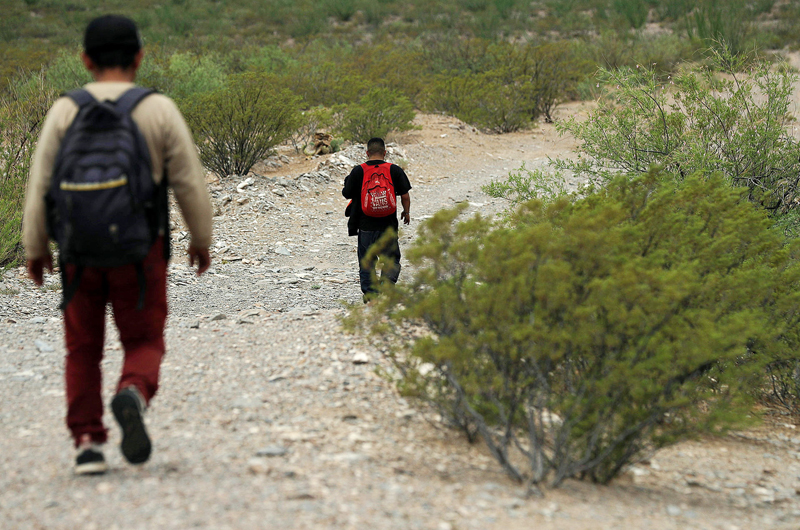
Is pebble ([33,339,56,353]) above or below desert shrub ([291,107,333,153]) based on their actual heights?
below

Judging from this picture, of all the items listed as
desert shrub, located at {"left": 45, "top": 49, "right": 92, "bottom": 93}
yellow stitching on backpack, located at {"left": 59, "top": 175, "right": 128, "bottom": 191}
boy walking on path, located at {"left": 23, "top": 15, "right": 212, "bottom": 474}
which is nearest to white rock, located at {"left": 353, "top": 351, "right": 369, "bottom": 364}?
boy walking on path, located at {"left": 23, "top": 15, "right": 212, "bottom": 474}

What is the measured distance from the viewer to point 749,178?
6.11 metres

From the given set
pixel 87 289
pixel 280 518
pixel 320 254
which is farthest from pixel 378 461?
pixel 320 254

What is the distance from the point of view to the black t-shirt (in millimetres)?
5320

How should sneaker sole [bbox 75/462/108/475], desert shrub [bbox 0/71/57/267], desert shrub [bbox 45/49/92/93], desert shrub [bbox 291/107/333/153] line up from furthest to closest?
1. desert shrub [bbox 45/49/92/93]
2. desert shrub [bbox 291/107/333/153]
3. desert shrub [bbox 0/71/57/267]
4. sneaker sole [bbox 75/462/108/475]

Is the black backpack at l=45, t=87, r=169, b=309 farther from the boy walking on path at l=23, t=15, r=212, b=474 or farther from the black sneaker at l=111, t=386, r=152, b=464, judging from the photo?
the black sneaker at l=111, t=386, r=152, b=464

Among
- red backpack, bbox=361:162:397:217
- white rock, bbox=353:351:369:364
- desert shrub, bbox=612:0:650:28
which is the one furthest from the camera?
desert shrub, bbox=612:0:650:28

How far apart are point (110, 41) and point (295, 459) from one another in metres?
1.63

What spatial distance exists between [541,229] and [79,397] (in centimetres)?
185

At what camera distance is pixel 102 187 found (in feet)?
8.01

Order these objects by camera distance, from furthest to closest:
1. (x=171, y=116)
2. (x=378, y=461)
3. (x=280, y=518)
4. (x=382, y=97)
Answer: (x=382, y=97), (x=378, y=461), (x=171, y=116), (x=280, y=518)

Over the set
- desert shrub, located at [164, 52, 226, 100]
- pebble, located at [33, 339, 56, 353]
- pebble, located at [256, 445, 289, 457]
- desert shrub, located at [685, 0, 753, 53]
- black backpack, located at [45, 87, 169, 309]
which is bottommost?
pebble, located at [33, 339, 56, 353]

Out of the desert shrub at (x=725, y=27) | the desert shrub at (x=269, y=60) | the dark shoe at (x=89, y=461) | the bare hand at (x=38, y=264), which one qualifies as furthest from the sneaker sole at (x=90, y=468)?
the desert shrub at (x=725, y=27)

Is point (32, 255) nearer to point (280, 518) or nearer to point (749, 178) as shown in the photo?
point (280, 518)
